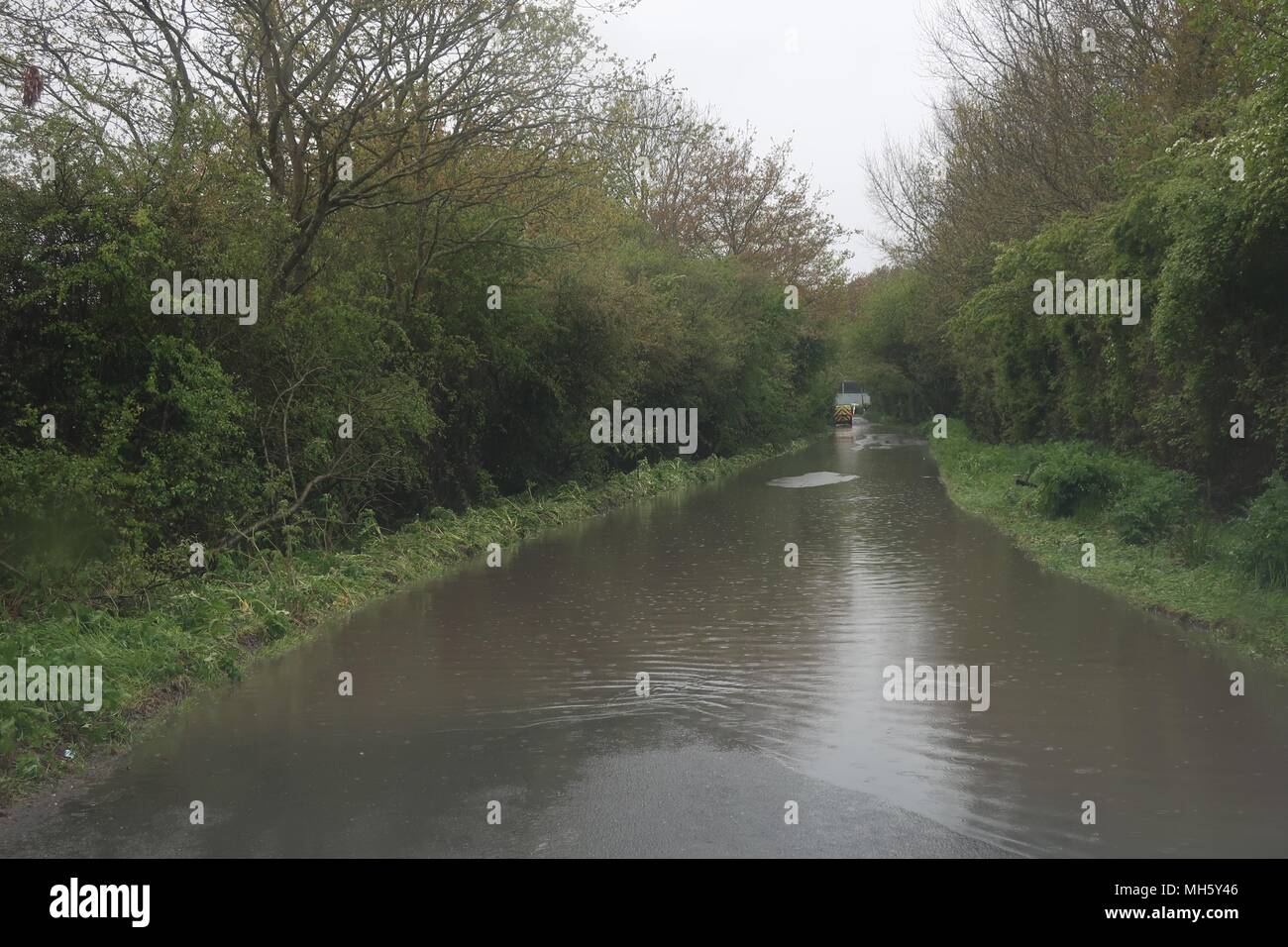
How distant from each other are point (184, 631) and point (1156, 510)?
12172 millimetres

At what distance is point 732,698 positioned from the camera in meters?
9.16

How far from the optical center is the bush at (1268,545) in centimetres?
1141

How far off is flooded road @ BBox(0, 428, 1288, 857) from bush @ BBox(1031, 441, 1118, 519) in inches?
200

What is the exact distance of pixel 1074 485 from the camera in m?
19.3

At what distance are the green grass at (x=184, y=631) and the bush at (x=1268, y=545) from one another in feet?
30.8

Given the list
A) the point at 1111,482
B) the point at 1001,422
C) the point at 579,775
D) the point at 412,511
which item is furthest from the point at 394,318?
the point at 1001,422

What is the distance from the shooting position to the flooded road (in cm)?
616

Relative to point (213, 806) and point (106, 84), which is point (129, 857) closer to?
point (213, 806)
